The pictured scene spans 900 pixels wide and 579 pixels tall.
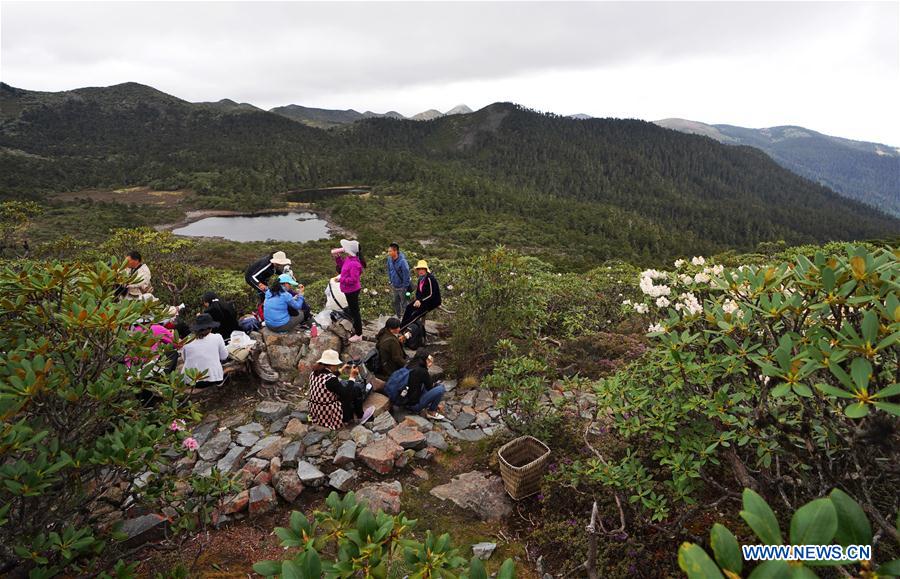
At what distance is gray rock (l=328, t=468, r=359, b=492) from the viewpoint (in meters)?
4.29

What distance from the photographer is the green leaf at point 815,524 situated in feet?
3.12

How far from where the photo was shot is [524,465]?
4.14 m

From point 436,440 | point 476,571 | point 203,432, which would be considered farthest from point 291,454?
point 476,571

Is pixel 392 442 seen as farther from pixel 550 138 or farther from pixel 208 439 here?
pixel 550 138

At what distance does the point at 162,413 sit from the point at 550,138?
13495 centimetres

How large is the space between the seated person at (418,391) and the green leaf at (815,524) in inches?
181

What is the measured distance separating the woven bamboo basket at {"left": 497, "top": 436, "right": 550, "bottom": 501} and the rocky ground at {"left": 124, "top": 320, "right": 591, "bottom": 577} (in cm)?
18

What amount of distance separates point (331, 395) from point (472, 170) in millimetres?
107963

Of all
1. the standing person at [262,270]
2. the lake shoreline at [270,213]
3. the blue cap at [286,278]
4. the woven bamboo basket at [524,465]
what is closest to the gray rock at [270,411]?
the blue cap at [286,278]

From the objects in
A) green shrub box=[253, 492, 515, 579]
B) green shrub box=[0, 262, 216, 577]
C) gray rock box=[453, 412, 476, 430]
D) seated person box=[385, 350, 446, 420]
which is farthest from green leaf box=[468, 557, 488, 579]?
gray rock box=[453, 412, 476, 430]

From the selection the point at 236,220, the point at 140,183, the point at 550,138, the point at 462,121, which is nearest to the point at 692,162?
the point at 550,138

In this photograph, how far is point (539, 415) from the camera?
15.8ft

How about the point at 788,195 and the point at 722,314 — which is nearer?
the point at 722,314

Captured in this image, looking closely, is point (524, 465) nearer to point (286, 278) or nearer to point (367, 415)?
point (367, 415)
